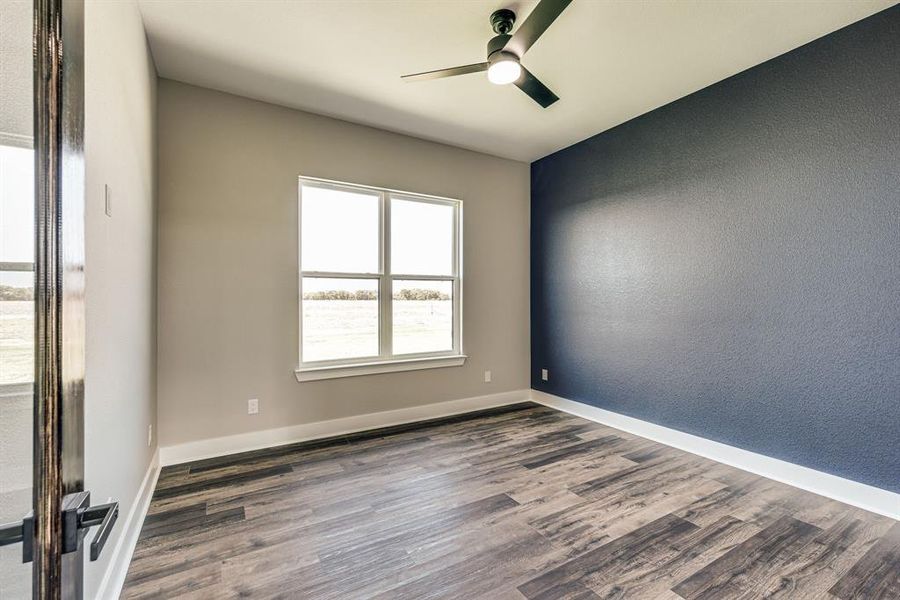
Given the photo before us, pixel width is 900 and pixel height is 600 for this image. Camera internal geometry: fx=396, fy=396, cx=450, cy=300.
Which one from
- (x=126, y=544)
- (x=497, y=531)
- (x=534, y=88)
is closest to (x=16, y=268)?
(x=126, y=544)

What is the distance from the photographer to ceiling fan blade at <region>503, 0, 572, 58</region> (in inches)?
71.8

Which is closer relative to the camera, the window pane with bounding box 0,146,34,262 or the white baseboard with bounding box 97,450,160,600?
the window pane with bounding box 0,146,34,262

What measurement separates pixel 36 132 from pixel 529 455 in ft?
10.0

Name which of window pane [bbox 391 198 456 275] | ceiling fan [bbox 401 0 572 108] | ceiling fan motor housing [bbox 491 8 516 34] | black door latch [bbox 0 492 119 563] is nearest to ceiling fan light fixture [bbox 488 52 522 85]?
ceiling fan [bbox 401 0 572 108]

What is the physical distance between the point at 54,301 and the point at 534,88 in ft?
8.49

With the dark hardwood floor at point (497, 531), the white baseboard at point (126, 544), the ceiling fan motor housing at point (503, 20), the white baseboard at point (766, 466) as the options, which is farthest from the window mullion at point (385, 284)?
the white baseboard at point (766, 466)

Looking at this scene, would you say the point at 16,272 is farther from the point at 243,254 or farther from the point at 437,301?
the point at 437,301

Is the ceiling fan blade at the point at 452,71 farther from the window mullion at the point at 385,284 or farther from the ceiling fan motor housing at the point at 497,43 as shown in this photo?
the window mullion at the point at 385,284

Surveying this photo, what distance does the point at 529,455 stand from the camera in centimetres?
299

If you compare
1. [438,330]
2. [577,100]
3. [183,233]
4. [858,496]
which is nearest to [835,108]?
[577,100]

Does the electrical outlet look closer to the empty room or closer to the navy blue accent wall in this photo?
the empty room

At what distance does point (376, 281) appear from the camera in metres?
3.69

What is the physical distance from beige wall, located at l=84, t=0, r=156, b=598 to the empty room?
27 millimetres

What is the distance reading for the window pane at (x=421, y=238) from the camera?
3809 millimetres
